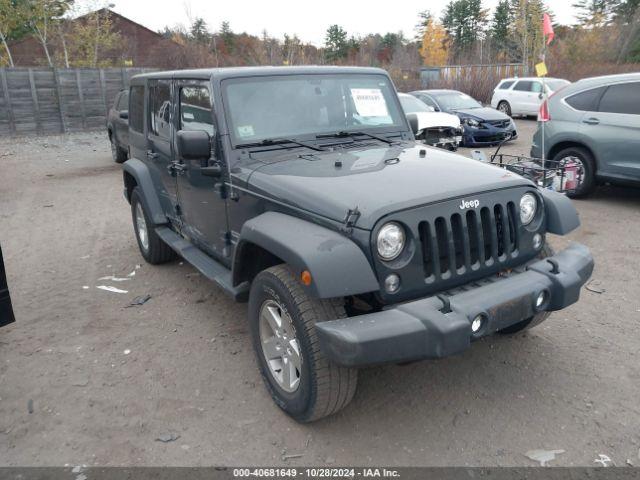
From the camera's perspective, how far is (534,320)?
12.5 feet

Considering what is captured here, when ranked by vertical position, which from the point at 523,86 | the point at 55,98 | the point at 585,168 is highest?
the point at 55,98

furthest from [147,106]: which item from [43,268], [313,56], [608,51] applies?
[608,51]

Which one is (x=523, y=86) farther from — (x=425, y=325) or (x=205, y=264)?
(x=425, y=325)

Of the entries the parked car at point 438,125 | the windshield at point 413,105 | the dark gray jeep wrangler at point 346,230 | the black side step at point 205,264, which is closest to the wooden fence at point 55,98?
the windshield at point 413,105

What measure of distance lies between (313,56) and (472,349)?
3415 cm

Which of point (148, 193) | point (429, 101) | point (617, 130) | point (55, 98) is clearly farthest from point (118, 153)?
point (617, 130)

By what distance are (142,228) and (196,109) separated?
231 cm

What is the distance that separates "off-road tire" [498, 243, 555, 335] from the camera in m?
3.44

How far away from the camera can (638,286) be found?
4.88 metres

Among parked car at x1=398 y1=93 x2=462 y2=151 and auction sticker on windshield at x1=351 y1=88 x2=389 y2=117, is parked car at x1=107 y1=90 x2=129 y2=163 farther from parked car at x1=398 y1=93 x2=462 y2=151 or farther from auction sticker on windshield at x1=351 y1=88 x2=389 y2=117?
auction sticker on windshield at x1=351 y1=88 x2=389 y2=117

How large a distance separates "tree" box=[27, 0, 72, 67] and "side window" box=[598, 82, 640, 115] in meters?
23.3

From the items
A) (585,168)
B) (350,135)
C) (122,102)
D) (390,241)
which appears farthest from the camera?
(122,102)

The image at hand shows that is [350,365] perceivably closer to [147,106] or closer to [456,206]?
[456,206]

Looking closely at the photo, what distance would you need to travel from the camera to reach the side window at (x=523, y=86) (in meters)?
19.7
